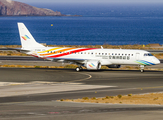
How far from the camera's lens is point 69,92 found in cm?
3275

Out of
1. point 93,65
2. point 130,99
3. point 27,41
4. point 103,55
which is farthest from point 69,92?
point 27,41

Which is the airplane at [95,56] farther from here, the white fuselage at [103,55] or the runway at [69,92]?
the runway at [69,92]

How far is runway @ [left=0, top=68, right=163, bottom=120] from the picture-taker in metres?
20.3

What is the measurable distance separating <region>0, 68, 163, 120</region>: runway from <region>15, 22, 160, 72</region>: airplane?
9.70 feet

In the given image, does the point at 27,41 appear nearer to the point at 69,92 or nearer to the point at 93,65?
the point at 93,65

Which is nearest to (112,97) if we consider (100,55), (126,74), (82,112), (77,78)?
(82,112)

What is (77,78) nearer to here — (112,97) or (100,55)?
(100,55)

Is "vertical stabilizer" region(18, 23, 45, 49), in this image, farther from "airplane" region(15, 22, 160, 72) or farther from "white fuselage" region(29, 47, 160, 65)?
"white fuselage" region(29, 47, 160, 65)

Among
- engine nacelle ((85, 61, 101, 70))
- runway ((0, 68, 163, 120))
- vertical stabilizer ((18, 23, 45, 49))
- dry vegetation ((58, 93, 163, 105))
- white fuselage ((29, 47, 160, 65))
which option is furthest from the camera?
vertical stabilizer ((18, 23, 45, 49))

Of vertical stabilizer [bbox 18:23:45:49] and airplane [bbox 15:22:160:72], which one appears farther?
vertical stabilizer [bbox 18:23:45:49]

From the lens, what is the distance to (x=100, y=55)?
50.3m

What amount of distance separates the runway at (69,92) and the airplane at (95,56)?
2.96m

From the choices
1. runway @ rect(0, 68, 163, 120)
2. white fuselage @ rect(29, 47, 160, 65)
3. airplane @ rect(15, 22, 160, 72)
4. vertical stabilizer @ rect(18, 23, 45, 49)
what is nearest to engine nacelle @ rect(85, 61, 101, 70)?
airplane @ rect(15, 22, 160, 72)

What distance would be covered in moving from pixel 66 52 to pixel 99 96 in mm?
22415
